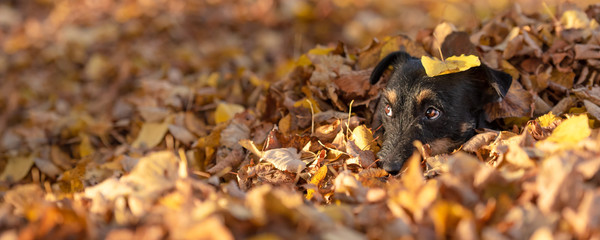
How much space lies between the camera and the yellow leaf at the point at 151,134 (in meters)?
4.38

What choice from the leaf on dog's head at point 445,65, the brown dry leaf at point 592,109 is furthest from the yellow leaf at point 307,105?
the brown dry leaf at point 592,109

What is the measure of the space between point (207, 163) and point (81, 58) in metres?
4.98

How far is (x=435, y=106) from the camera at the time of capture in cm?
→ 311

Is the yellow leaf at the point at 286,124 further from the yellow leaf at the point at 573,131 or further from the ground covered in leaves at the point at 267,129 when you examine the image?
the yellow leaf at the point at 573,131

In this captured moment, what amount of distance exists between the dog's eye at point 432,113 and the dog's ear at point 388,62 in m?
0.49

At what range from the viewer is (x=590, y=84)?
3.63 meters

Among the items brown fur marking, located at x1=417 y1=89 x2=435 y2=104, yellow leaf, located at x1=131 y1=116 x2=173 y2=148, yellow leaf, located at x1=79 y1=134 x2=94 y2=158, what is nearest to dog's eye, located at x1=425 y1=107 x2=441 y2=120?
brown fur marking, located at x1=417 y1=89 x2=435 y2=104

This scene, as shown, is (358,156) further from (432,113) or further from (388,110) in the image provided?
(432,113)

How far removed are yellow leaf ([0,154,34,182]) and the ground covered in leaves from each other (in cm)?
2

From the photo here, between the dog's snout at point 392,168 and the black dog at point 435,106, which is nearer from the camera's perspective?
the dog's snout at point 392,168

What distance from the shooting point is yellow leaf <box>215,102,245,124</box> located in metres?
4.43

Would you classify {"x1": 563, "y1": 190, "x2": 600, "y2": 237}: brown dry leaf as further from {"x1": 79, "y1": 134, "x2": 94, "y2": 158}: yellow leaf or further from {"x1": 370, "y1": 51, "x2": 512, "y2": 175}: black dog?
{"x1": 79, "y1": 134, "x2": 94, "y2": 158}: yellow leaf

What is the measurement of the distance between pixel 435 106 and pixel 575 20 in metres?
1.92

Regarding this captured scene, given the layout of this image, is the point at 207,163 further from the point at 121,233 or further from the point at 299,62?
the point at 121,233
